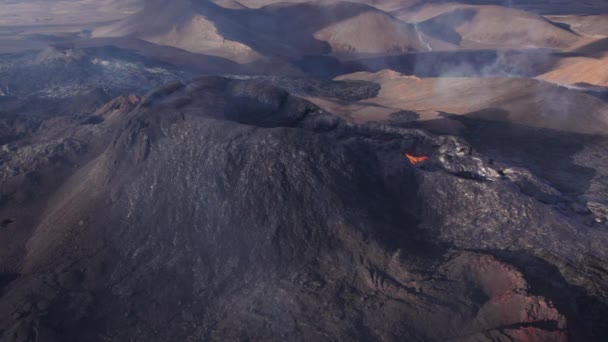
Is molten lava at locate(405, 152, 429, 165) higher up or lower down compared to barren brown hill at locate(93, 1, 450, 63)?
lower down

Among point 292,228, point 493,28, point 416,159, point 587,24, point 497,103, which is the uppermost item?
point 587,24

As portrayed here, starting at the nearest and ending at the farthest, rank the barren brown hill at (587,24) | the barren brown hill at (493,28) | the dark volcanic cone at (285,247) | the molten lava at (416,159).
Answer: the dark volcanic cone at (285,247) → the molten lava at (416,159) → the barren brown hill at (493,28) → the barren brown hill at (587,24)

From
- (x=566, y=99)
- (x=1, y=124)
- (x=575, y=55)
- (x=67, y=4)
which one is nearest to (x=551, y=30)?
(x=575, y=55)

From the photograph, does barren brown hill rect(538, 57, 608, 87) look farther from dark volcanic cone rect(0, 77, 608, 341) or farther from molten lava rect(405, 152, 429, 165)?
molten lava rect(405, 152, 429, 165)

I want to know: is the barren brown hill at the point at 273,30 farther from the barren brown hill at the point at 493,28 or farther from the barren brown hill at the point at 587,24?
the barren brown hill at the point at 587,24

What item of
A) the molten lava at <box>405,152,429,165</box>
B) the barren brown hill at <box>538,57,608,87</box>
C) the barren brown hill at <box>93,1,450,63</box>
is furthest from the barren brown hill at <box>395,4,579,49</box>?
the molten lava at <box>405,152,429,165</box>

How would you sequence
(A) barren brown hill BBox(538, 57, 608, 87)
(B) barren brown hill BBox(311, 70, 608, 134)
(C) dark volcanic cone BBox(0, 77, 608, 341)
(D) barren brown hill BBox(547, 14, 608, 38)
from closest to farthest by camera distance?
(C) dark volcanic cone BBox(0, 77, 608, 341) < (B) barren brown hill BBox(311, 70, 608, 134) < (A) barren brown hill BBox(538, 57, 608, 87) < (D) barren brown hill BBox(547, 14, 608, 38)

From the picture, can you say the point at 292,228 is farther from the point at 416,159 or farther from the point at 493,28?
the point at 493,28

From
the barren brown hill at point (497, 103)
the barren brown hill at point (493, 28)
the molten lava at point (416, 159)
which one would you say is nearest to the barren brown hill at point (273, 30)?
the barren brown hill at point (493, 28)

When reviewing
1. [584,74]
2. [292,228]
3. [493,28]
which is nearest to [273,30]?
[493,28]
